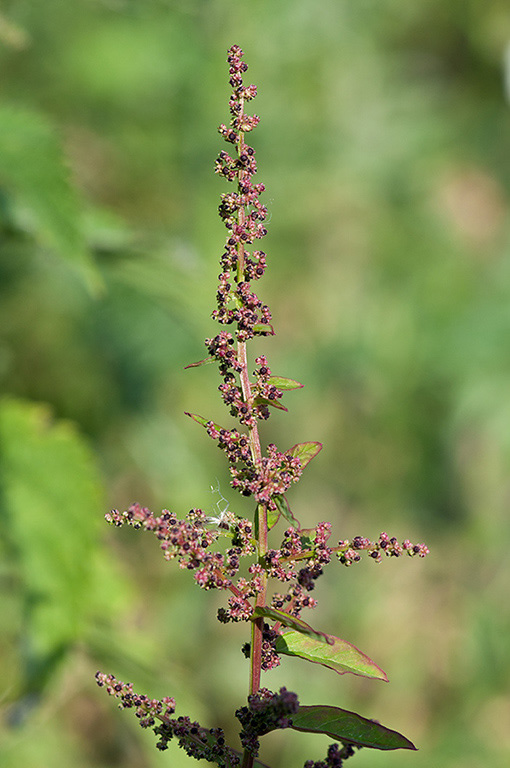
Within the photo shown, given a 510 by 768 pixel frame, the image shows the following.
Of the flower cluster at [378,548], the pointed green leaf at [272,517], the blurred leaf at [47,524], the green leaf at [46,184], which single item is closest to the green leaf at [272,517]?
the pointed green leaf at [272,517]

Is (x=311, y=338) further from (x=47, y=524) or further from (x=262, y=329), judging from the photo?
(x=262, y=329)

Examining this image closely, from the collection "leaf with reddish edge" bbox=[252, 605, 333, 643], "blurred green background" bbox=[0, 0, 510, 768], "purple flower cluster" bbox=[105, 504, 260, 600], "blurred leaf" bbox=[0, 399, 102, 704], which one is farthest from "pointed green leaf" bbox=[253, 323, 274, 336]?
"blurred green background" bbox=[0, 0, 510, 768]

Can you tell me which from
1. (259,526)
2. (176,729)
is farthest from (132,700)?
(259,526)

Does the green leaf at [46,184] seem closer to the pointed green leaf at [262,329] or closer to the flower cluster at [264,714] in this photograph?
the pointed green leaf at [262,329]

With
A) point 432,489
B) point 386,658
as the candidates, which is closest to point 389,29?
point 432,489

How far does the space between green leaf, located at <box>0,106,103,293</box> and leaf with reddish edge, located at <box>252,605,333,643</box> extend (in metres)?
1.19

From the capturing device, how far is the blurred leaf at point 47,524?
2.27 m

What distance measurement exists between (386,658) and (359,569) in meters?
0.50

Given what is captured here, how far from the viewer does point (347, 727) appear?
1180mm

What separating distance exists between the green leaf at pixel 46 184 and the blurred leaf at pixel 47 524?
0.53 metres

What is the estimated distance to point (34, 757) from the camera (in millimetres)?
3506

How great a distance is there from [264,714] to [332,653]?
0.47 feet

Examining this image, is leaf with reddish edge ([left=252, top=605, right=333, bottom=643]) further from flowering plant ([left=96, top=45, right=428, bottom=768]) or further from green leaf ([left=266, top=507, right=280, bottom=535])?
green leaf ([left=266, top=507, right=280, bottom=535])

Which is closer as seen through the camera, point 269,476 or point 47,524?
point 269,476
